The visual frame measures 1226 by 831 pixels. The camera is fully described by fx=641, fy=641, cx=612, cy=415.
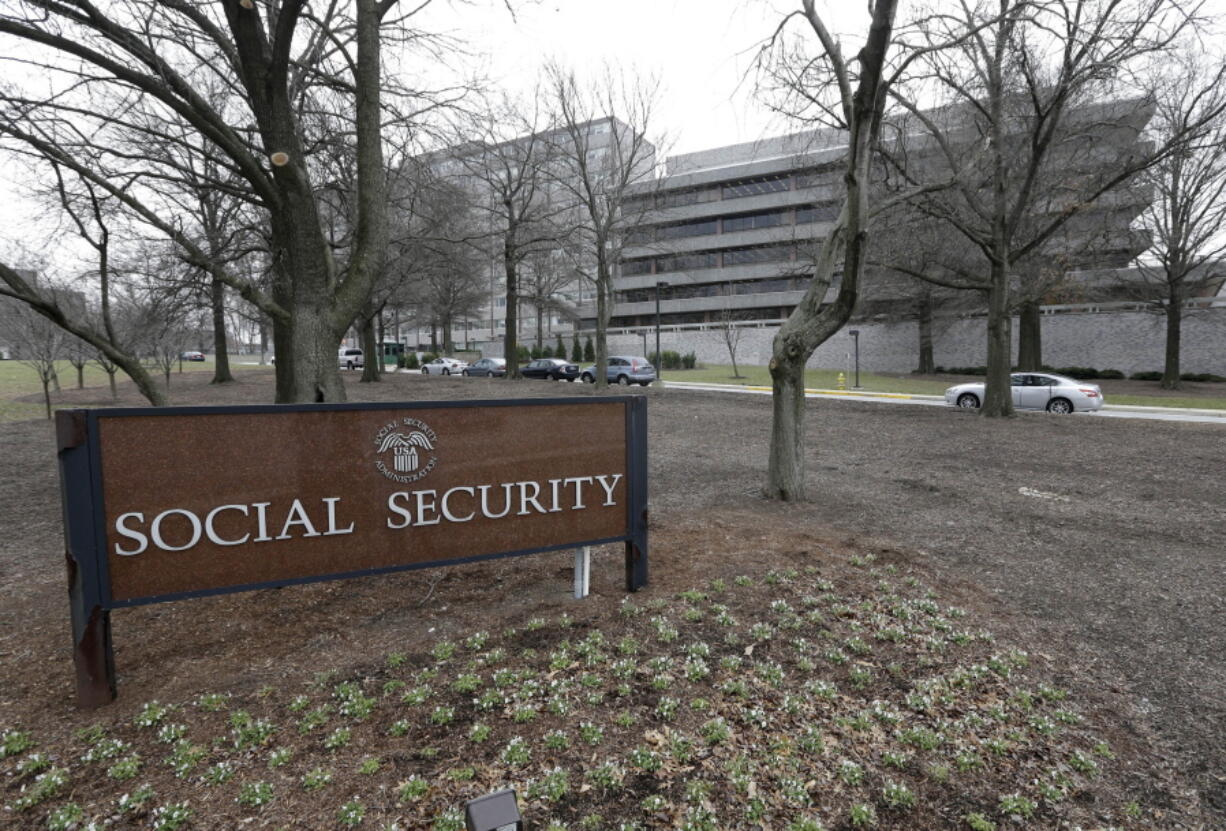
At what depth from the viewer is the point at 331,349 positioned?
6.13 metres

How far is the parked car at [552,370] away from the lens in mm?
33312

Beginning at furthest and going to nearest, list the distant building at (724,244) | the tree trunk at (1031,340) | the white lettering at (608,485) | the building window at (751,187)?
the building window at (751,187) < the distant building at (724,244) < the tree trunk at (1031,340) < the white lettering at (608,485)

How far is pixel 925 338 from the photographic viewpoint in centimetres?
4028

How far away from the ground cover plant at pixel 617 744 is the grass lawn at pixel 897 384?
26.7 meters

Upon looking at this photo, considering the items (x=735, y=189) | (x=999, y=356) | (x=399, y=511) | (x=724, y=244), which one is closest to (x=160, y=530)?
(x=399, y=511)

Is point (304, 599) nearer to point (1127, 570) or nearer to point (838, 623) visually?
point (838, 623)

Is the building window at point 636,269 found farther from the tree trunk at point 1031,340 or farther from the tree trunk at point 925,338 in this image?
the tree trunk at point 1031,340

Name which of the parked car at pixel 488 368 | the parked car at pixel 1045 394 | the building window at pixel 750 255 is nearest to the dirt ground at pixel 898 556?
the parked car at pixel 1045 394

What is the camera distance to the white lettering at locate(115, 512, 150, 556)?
3275mm

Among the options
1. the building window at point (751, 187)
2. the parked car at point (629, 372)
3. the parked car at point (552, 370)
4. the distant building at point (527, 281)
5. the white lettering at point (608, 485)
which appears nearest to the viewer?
the white lettering at point (608, 485)

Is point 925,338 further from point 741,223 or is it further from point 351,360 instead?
point 351,360

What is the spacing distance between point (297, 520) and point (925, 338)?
42.7 m

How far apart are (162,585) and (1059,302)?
39953 mm

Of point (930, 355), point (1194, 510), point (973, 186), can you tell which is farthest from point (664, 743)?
point (930, 355)
